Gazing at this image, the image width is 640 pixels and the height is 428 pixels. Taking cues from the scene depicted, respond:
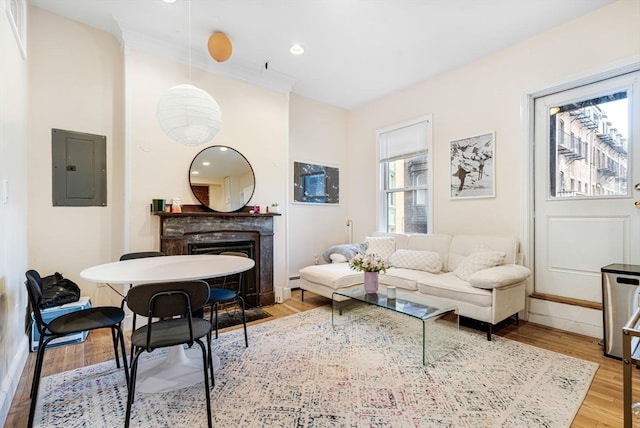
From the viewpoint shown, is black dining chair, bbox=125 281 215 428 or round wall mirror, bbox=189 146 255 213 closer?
black dining chair, bbox=125 281 215 428

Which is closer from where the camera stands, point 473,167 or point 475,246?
point 475,246

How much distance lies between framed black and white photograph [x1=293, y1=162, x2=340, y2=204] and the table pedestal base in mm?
2797

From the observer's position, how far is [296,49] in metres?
3.42

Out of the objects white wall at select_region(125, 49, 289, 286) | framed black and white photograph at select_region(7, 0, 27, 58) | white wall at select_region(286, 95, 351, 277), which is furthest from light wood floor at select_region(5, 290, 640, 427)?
framed black and white photograph at select_region(7, 0, 27, 58)

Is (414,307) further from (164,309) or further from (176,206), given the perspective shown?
(176,206)

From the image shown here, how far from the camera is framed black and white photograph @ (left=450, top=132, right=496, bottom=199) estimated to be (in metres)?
3.53

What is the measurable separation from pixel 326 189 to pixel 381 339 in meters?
2.82

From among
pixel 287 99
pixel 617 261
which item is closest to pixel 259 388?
pixel 617 261

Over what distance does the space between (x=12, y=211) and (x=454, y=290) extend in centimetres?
363

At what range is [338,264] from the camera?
408 centimetres

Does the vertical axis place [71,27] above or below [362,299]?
above

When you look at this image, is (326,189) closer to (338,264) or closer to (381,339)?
(338,264)

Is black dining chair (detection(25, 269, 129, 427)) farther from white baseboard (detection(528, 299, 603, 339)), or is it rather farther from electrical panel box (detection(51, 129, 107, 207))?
white baseboard (detection(528, 299, 603, 339))

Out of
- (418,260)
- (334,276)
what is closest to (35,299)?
(334,276)
